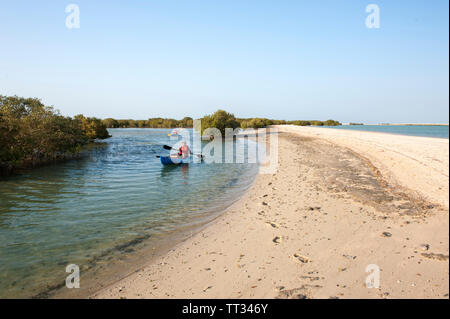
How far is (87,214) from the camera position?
1084 cm

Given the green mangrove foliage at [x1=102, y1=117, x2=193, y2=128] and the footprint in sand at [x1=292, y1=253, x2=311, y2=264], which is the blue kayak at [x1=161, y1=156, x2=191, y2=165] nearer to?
the footprint in sand at [x1=292, y1=253, x2=311, y2=264]

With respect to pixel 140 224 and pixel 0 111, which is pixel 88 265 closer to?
pixel 140 224

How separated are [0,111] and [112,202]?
16.1 m

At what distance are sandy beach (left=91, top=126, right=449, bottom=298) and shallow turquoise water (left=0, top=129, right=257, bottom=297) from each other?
180 centimetres

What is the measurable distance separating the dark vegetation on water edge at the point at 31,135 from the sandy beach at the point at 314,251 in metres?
20.8

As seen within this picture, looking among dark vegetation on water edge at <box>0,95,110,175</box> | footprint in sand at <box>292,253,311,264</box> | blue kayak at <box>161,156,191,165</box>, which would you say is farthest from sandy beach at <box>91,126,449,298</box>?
dark vegetation on water edge at <box>0,95,110,175</box>

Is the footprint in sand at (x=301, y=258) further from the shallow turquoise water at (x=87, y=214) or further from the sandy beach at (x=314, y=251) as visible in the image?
the shallow turquoise water at (x=87, y=214)

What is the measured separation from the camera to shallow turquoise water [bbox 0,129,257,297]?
684 centimetres

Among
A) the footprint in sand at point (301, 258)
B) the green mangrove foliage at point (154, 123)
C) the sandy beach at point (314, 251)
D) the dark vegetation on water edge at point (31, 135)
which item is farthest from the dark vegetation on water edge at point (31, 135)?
the green mangrove foliage at point (154, 123)

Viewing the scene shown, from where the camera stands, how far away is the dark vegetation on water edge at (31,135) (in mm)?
20016

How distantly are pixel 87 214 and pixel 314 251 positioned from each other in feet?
32.1

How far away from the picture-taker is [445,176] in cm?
916

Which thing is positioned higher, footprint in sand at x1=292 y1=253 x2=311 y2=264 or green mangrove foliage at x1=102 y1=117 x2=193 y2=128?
green mangrove foliage at x1=102 y1=117 x2=193 y2=128
